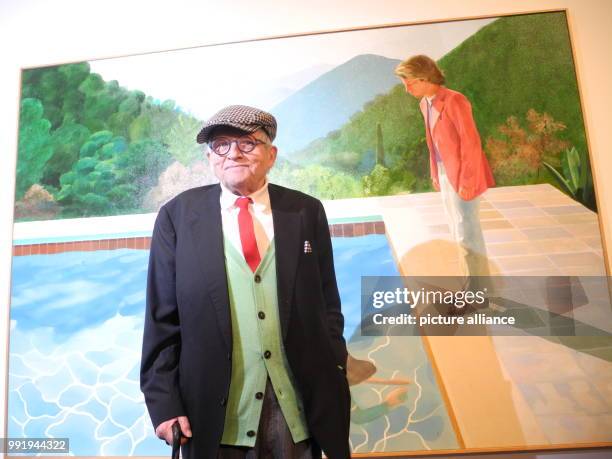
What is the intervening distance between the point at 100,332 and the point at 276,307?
923mm

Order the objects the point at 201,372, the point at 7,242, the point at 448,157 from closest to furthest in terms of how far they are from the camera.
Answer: the point at 201,372 → the point at 448,157 → the point at 7,242

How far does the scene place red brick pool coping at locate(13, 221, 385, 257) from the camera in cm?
173

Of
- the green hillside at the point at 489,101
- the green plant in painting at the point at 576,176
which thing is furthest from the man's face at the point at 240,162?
the green plant in painting at the point at 576,176

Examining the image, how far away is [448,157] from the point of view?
1.74 meters

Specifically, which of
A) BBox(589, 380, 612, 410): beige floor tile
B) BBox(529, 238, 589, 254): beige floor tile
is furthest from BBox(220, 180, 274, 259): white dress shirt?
BBox(589, 380, 612, 410): beige floor tile

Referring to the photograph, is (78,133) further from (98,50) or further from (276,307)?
(276,307)

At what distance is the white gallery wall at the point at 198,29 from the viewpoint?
1769 millimetres

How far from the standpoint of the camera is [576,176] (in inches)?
67.0

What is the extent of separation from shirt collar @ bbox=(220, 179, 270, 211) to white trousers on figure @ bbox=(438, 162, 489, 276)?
724mm

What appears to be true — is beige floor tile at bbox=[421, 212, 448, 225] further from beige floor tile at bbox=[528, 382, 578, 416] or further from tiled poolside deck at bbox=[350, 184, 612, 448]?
beige floor tile at bbox=[528, 382, 578, 416]

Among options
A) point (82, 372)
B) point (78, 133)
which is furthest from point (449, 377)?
point (78, 133)

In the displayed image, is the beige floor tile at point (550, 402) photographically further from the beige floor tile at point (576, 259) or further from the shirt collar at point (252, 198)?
the shirt collar at point (252, 198)

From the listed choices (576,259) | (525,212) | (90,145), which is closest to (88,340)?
(90,145)

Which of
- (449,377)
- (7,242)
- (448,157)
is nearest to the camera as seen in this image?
(449,377)
